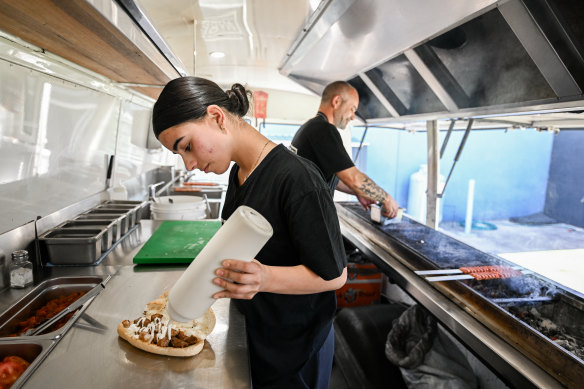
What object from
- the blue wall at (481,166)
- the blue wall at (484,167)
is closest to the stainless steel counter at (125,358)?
the blue wall at (481,166)

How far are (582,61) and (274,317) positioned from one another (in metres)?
1.50

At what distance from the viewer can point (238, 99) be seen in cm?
112

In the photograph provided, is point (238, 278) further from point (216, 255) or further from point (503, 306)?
point (503, 306)

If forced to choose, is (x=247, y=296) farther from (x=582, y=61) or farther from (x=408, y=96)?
(x=408, y=96)

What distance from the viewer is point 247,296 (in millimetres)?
833

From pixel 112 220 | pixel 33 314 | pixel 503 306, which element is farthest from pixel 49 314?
pixel 503 306

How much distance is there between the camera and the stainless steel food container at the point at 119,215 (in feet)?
6.73

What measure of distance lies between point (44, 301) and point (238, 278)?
45.8 inches

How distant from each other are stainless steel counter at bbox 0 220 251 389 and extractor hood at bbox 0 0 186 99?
0.95m

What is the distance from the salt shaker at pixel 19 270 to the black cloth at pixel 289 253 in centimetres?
87

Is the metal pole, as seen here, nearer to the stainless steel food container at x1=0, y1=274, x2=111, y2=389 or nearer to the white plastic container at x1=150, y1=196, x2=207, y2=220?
the white plastic container at x1=150, y1=196, x2=207, y2=220

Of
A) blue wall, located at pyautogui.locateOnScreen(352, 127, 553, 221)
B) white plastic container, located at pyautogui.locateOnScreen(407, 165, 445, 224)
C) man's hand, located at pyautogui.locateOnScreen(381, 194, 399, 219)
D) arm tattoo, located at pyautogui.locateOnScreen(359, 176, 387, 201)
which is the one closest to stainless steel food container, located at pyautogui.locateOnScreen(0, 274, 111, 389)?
arm tattoo, located at pyautogui.locateOnScreen(359, 176, 387, 201)

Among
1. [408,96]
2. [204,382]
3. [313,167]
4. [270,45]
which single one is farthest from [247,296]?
[270,45]

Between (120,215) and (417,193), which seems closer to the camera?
(120,215)
